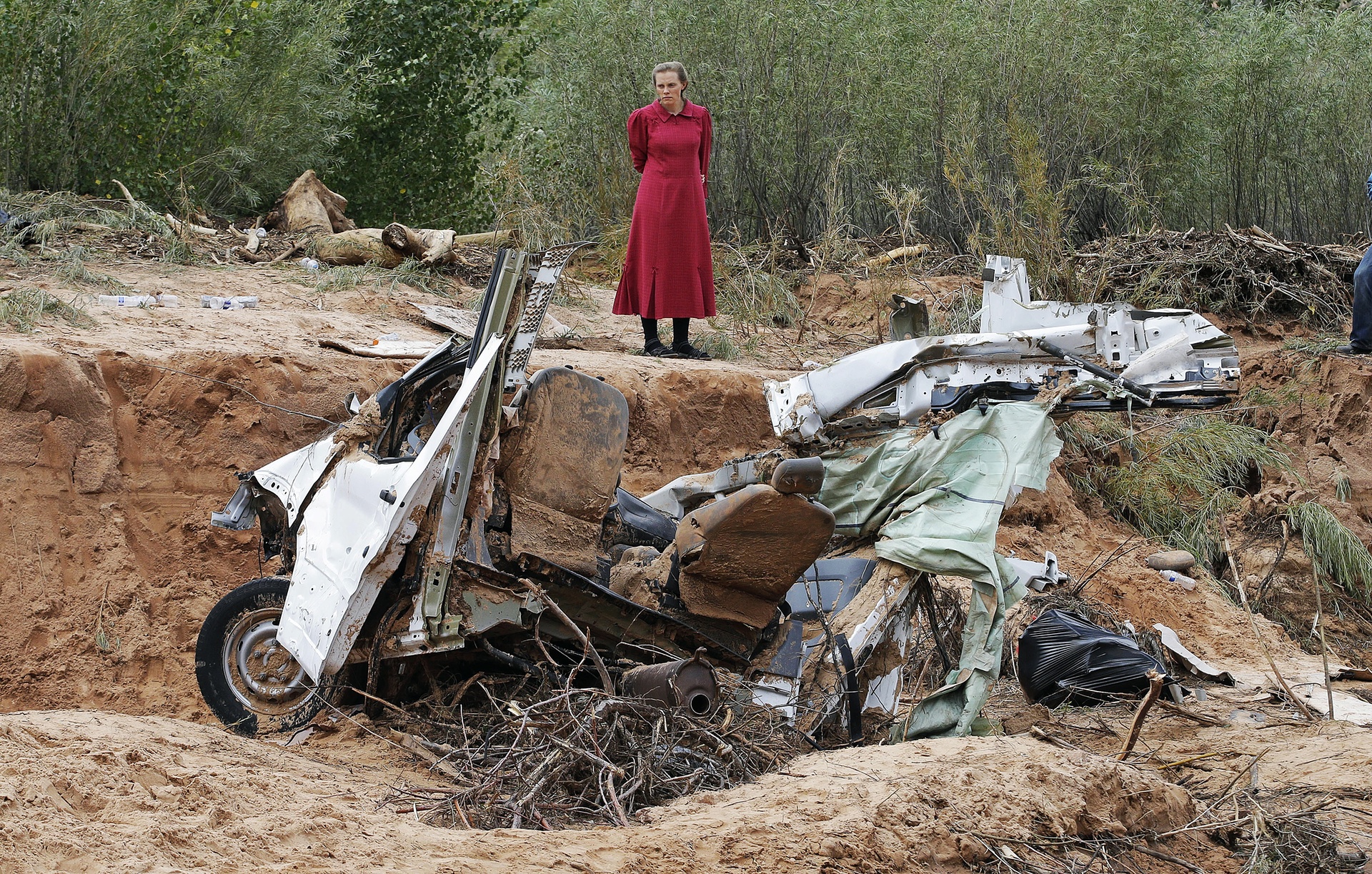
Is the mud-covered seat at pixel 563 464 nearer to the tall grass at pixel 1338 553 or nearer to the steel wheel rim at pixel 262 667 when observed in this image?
the steel wheel rim at pixel 262 667

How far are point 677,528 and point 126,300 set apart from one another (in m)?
4.77

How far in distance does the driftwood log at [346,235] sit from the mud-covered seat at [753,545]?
5.85 metres

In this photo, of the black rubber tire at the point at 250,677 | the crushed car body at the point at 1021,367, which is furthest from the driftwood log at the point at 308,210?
the crushed car body at the point at 1021,367

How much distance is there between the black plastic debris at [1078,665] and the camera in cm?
596

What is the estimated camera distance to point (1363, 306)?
10.2 metres

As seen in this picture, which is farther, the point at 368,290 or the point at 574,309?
the point at 574,309

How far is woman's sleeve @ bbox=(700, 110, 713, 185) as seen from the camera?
8.82 m

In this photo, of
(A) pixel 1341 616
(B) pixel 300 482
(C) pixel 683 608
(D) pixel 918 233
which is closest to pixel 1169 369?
(C) pixel 683 608

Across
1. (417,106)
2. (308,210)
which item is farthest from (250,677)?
(417,106)

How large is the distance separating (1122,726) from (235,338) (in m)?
5.64

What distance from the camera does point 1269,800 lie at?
4.16 m

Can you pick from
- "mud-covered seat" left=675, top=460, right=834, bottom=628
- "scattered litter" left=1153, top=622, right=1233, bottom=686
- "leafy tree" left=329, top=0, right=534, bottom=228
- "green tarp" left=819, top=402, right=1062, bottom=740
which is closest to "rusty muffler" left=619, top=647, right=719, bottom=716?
"mud-covered seat" left=675, top=460, right=834, bottom=628

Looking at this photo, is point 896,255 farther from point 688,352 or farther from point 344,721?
point 344,721

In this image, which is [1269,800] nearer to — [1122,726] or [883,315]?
[1122,726]
